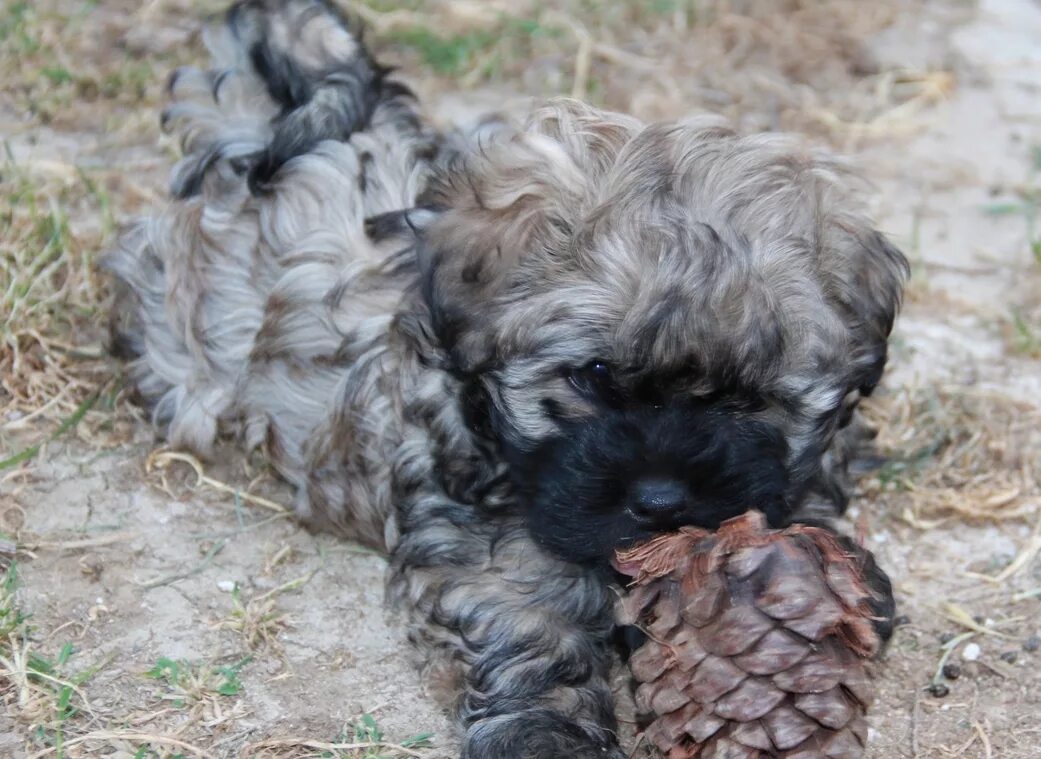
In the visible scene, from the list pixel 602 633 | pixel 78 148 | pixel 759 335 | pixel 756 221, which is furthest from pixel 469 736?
pixel 78 148

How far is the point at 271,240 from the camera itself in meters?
3.55

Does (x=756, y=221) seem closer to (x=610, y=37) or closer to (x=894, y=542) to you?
(x=894, y=542)

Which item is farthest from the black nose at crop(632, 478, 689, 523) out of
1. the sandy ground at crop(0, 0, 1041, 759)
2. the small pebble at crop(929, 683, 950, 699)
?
the small pebble at crop(929, 683, 950, 699)

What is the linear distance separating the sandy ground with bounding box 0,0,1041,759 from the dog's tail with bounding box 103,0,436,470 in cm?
21

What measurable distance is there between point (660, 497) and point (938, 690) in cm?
90

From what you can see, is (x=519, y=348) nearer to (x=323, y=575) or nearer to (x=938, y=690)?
(x=323, y=575)

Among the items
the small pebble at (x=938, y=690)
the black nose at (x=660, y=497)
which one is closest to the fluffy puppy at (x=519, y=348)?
the black nose at (x=660, y=497)

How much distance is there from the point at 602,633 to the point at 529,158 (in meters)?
0.93

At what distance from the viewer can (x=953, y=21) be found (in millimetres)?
6273

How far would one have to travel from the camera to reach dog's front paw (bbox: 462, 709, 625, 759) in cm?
269

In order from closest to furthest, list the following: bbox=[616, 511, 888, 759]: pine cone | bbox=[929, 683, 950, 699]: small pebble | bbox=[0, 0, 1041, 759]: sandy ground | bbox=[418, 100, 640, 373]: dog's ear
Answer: bbox=[616, 511, 888, 759]: pine cone, bbox=[418, 100, 640, 373]: dog's ear, bbox=[0, 0, 1041, 759]: sandy ground, bbox=[929, 683, 950, 699]: small pebble

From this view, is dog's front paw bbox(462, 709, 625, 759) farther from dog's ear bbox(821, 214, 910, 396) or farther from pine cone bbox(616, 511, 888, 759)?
dog's ear bbox(821, 214, 910, 396)

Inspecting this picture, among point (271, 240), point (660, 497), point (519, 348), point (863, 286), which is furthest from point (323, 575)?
point (863, 286)

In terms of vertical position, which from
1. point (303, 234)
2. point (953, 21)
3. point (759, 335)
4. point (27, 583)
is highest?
point (759, 335)
